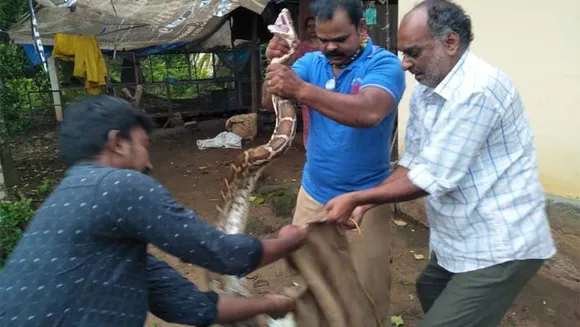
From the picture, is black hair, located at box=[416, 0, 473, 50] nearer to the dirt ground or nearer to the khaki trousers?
the khaki trousers

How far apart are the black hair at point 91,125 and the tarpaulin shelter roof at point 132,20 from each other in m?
7.27

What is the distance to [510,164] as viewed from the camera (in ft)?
6.88

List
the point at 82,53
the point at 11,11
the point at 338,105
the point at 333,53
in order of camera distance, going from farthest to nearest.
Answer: the point at 11,11, the point at 82,53, the point at 333,53, the point at 338,105

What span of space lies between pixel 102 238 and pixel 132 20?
964cm

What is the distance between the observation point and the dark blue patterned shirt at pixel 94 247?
5.17 feet

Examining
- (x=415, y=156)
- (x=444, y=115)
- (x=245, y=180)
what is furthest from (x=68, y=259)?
(x=245, y=180)

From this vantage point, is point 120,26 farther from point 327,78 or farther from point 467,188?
point 467,188

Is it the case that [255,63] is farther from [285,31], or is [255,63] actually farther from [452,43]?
[452,43]

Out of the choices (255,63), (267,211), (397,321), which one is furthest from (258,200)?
(255,63)

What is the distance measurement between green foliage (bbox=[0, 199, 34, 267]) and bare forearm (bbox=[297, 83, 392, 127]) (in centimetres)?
364

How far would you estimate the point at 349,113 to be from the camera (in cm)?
237

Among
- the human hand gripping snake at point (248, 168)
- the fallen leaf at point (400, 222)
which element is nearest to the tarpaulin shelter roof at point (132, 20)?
the fallen leaf at point (400, 222)

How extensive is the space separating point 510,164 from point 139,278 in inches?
58.8

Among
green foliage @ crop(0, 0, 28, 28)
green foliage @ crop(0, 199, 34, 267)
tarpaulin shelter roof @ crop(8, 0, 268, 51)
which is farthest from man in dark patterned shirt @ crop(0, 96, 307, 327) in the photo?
green foliage @ crop(0, 0, 28, 28)
